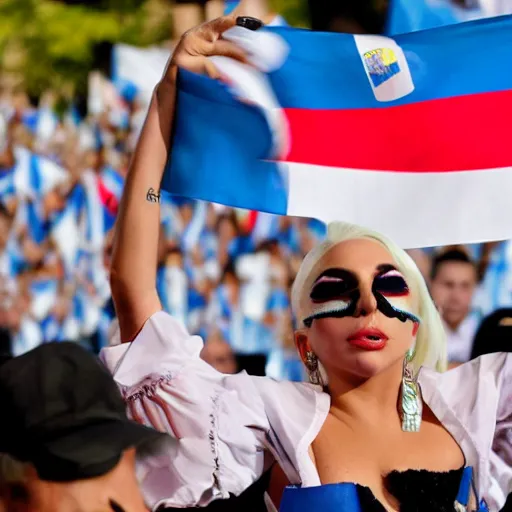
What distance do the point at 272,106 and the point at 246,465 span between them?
4.26 feet

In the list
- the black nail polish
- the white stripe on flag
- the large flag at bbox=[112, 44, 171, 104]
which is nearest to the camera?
the black nail polish

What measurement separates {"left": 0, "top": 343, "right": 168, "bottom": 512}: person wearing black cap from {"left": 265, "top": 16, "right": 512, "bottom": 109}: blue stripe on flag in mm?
1916

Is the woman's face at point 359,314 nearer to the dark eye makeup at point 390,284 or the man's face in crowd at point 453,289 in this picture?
the dark eye makeup at point 390,284

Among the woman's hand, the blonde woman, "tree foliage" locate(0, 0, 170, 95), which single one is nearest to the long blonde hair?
the blonde woman

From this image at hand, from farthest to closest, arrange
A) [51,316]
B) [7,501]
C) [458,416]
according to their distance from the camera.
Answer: [51,316] → [458,416] → [7,501]

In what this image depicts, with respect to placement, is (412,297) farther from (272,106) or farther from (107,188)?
(107,188)

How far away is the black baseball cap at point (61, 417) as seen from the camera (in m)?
2.04

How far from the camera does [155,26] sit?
25.0m

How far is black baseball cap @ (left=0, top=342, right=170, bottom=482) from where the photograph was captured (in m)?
2.04

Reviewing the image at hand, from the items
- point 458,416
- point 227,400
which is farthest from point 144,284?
point 458,416

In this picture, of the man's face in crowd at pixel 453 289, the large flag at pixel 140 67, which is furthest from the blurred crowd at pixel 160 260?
the large flag at pixel 140 67

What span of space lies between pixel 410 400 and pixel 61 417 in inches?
51.7

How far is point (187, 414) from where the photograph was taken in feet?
9.53

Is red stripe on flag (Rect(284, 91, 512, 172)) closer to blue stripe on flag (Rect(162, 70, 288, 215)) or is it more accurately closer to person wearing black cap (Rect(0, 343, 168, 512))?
blue stripe on flag (Rect(162, 70, 288, 215))
